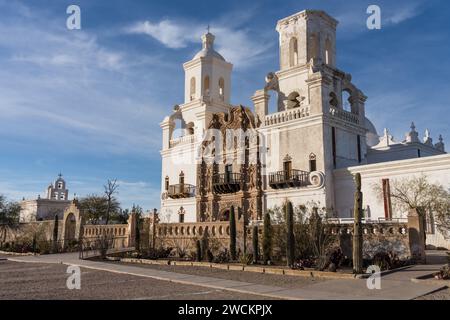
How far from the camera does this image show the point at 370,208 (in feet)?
83.9

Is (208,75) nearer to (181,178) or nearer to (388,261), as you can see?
(181,178)

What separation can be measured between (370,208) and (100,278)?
56.6 feet

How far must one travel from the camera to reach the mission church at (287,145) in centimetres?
2677

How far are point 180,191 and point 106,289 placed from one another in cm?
2529

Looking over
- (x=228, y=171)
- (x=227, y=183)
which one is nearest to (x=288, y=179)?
(x=227, y=183)

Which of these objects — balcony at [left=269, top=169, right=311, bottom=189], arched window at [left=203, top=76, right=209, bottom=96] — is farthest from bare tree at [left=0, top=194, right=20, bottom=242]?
balcony at [left=269, top=169, right=311, bottom=189]

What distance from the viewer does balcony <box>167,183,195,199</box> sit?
121 ft

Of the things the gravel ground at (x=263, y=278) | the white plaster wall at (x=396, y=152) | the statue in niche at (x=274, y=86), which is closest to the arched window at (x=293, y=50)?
the statue in niche at (x=274, y=86)

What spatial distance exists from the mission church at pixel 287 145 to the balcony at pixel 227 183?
98mm

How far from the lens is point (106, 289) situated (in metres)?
12.0

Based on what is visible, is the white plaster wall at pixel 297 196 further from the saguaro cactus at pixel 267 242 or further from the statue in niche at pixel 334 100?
the statue in niche at pixel 334 100

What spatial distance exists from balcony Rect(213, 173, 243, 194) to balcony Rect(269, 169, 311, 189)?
3406 mm
